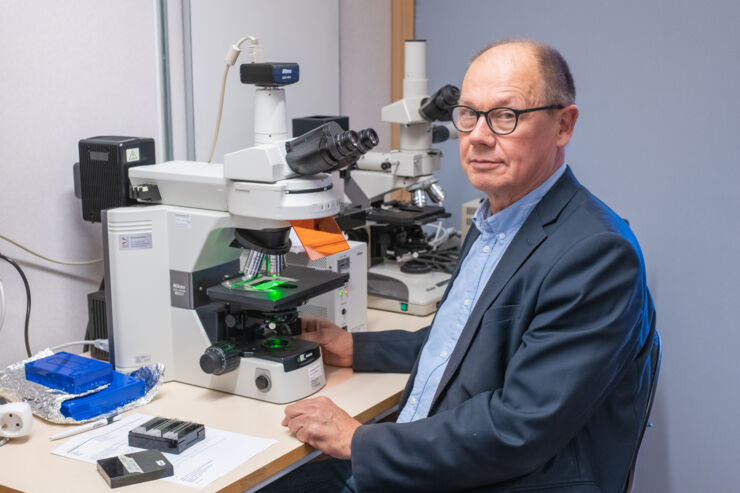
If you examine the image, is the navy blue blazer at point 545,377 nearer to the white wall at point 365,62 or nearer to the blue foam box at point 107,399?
the blue foam box at point 107,399

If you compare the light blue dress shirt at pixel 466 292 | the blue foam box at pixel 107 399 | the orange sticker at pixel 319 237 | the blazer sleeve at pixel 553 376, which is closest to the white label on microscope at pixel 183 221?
the orange sticker at pixel 319 237

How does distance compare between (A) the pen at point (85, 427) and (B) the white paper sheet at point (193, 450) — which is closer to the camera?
(B) the white paper sheet at point (193, 450)

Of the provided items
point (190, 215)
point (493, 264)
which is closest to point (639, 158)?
point (493, 264)

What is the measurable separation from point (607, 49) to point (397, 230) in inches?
43.0

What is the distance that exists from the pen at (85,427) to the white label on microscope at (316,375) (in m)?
0.43

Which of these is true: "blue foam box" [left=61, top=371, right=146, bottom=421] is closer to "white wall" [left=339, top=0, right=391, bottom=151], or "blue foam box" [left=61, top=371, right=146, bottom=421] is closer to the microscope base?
the microscope base

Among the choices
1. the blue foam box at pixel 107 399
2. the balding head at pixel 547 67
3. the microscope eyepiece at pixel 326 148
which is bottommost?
the blue foam box at pixel 107 399

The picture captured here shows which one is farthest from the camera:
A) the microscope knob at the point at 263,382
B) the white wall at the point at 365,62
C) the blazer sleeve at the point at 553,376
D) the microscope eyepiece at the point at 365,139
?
the white wall at the point at 365,62

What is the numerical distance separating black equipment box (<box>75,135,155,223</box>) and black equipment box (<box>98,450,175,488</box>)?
0.68 m

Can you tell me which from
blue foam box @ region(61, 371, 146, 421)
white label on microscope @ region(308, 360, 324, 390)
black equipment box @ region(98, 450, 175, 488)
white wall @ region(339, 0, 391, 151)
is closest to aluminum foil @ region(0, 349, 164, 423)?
blue foam box @ region(61, 371, 146, 421)

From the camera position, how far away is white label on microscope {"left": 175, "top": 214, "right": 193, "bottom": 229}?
181 cm

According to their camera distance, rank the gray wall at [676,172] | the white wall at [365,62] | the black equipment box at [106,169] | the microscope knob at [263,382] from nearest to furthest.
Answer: the microscope knob at [263,382]
the black equipment box at [106,169]
the gray wall at [676,172]
the white wall at [365,62]

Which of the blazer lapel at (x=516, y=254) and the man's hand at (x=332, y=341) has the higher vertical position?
the blazer lapel at (x=516, y=254)

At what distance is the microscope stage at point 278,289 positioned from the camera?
67.6 inches
